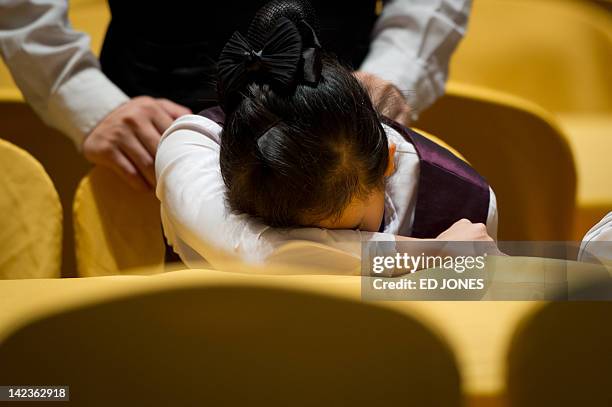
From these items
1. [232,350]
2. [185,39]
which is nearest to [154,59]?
[185,39]

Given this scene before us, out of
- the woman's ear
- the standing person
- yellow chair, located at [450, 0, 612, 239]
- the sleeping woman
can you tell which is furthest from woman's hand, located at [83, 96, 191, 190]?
yellow chair, located at [450, 0, 612, 239]

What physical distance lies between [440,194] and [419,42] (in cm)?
27

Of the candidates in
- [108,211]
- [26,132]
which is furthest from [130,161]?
[26,132]

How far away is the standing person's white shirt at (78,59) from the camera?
2.84ft

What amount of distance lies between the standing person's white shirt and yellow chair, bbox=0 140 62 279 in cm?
7

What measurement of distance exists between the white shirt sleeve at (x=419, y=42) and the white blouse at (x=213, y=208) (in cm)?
19

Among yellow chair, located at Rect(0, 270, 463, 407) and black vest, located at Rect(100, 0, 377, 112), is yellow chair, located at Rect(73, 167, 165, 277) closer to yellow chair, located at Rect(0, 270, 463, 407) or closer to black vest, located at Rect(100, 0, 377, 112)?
black vest, located at Rect(100, 0, 377, 112)

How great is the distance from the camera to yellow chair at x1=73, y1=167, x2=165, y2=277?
81 centimetres

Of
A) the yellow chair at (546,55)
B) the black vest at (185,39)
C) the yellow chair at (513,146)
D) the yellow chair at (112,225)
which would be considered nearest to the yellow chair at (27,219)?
the yellow chair at (112,225)

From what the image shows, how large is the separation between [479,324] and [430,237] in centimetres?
20

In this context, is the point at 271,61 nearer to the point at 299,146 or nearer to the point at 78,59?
the point at 299,146

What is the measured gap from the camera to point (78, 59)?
880mm

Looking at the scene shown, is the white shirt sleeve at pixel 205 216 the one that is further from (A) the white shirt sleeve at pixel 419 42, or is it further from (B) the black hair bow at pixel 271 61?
(A) the white shirt sleeve at pixel 419 42

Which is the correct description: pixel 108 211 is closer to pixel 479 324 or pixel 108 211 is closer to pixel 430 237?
pixel 430 237
